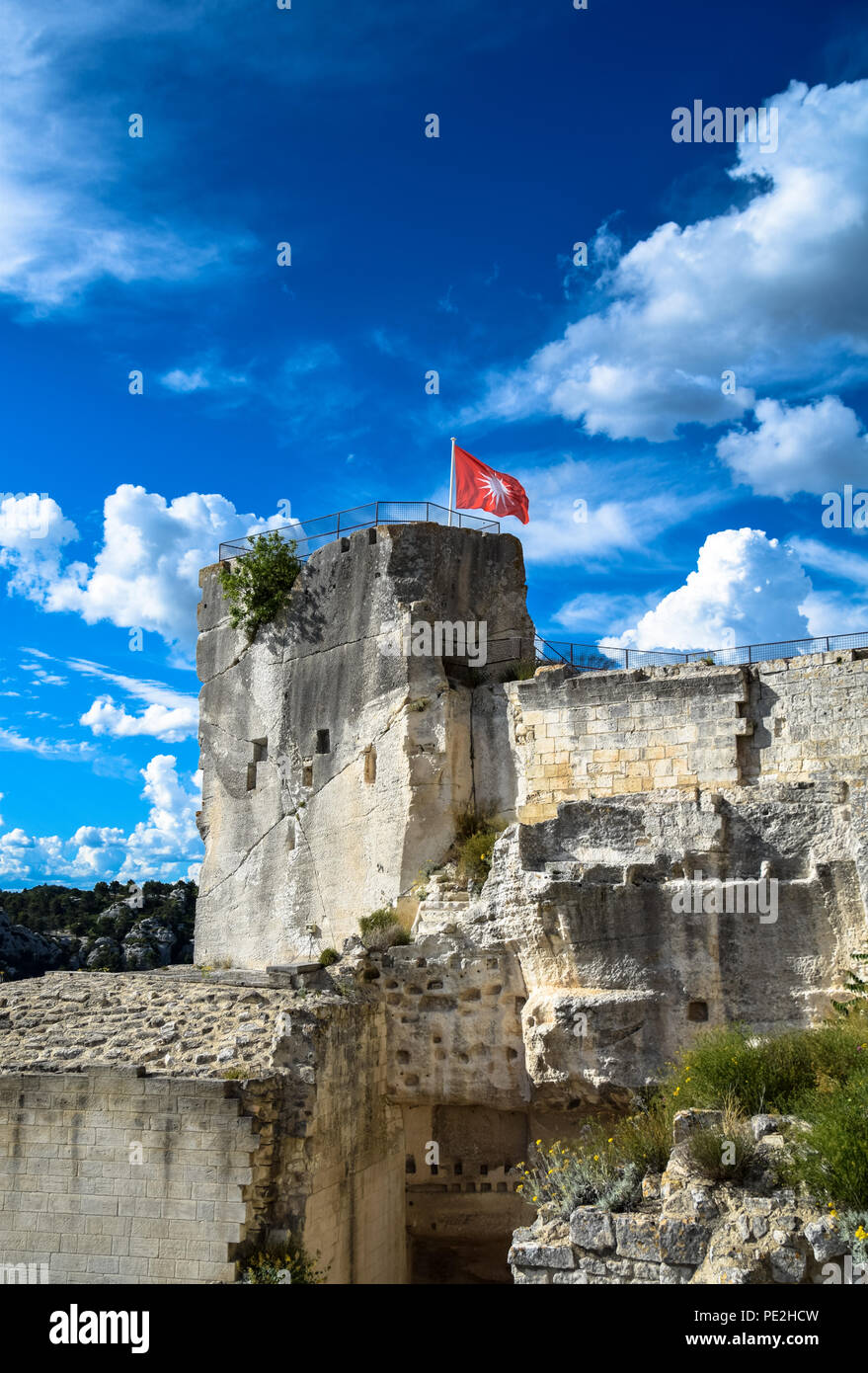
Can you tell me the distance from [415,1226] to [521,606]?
882cm

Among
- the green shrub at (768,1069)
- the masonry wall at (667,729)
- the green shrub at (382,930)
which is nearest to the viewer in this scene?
the green shrub at (768,1069)

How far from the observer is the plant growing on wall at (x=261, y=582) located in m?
19.2

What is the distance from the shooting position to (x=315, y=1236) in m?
12.7

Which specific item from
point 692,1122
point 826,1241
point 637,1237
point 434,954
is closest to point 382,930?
point 434,954

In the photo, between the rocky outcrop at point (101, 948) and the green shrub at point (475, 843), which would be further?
the rocky outcrop at point (101, 948)

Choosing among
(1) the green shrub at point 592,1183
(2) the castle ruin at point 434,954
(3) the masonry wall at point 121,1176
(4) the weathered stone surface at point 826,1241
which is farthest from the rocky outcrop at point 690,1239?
(3) the masonry wall at point 121,1176

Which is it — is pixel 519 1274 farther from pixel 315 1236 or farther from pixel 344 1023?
pixel 344 1023

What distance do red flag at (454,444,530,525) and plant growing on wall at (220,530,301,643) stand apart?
295 cm

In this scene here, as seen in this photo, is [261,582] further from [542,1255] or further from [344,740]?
[542,1255]

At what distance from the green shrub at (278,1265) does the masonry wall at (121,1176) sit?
21 centimetres

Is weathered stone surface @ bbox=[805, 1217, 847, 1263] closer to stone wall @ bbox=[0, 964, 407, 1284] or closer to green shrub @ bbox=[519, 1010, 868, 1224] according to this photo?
green shrub @ bbox=[519, 1010, 868, 1224]

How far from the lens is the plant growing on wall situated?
63.1ft

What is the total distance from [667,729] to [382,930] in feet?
15.0

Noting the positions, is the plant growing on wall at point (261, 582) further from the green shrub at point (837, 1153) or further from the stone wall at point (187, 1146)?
the green shrub at point (837, 1153)
